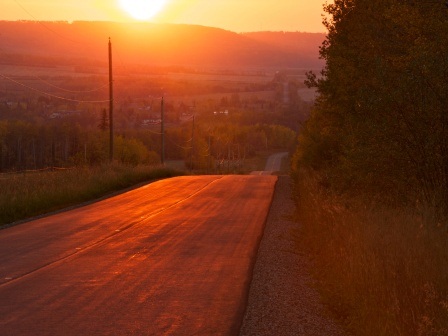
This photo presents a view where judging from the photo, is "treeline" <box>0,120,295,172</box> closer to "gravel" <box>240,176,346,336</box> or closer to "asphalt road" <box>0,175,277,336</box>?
"asphalt road" <box>0,175,277,336</box>

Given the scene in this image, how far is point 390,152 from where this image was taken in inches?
642

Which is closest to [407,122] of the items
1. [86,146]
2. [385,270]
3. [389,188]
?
[389,188]

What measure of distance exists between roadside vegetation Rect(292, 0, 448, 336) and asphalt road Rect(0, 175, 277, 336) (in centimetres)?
149

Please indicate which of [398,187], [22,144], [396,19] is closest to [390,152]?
[398,187]

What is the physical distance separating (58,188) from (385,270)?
22.8 metres

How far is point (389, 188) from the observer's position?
56.5ft

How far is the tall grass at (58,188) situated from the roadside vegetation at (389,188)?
849 centimetres

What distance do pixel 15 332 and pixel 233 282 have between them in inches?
176

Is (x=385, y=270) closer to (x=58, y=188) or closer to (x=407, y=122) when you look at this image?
(x=407, y=122)

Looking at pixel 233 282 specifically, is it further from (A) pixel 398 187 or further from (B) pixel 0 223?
(B) pixel 0 223

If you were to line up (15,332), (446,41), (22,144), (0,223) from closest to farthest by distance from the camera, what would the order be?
(15,332) < (446,41) < (0,223) < (22,144)

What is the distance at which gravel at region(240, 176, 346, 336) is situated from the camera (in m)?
9.82

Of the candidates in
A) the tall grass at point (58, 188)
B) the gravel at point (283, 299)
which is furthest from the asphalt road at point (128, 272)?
the tall grass at point (58, 188)

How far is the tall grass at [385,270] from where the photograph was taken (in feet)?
28.6
